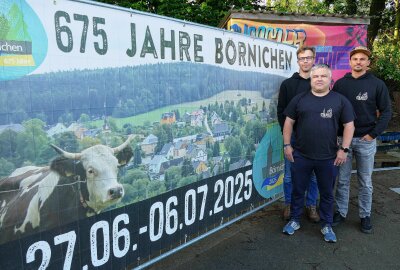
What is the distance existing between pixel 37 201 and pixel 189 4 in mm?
9229

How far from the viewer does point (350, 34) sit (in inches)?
321


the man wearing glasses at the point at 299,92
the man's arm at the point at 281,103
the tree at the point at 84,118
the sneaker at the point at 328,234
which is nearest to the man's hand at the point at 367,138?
the man wearing glasses at the point at 299,92

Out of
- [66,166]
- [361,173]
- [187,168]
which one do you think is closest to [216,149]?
[187,168]

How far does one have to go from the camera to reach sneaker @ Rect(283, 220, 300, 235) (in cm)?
402

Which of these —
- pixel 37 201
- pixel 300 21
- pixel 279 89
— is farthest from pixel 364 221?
pixel 300 21

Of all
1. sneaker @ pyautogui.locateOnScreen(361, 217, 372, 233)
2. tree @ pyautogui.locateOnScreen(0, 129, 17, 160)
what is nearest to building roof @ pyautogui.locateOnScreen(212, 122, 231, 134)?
tree @ pyautogui.locateOnScreen(0, 129, 17, 160)

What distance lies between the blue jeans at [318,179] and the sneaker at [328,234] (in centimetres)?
6

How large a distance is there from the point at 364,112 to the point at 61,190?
3173 mm

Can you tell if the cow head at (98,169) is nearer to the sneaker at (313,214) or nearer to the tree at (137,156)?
the tree at (137,156)

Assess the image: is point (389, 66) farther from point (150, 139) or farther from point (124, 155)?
point (124, 155)

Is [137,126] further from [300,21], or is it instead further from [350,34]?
[350,34]

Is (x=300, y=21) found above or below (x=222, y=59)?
above

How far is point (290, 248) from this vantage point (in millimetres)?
3707

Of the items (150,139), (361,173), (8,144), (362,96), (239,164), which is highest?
(362,96)
